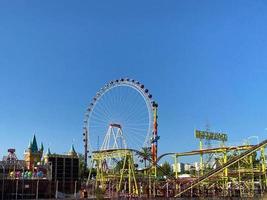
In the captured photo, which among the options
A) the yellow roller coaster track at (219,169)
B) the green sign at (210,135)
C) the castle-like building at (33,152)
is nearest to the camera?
the yellow roller coaster track at (219,169)

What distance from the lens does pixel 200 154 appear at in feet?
339

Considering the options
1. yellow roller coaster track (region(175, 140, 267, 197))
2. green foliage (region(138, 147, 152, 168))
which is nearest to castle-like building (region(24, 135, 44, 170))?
green foliage (region(138, 147, 152, 168))

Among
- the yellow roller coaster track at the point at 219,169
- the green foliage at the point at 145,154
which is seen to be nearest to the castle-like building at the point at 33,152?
the green foliage at the point at 145,154

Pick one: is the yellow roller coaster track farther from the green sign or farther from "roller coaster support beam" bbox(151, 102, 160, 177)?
the green sign

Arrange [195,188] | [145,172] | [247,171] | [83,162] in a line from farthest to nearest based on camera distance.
Result: [83,162]
[145,172]
[247,171]
[195,188]

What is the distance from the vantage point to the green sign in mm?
119188

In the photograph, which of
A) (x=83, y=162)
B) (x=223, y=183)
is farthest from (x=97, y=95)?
(x=83, y=162)

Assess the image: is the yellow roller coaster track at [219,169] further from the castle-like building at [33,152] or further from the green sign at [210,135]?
the castle-like building at [33,152]

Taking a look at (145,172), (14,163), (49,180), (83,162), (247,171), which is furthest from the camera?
(83,162)

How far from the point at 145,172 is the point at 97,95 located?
70.1 ft

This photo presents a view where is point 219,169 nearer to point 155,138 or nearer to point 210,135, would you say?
point 155,138

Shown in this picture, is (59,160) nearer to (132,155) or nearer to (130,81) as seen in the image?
(132,155)

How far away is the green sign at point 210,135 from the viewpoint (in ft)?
391

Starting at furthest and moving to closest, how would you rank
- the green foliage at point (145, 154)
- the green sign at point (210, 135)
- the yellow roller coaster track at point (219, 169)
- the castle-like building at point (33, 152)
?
the castle-like building at point (33, 152)
the green sign at point (210, 135)
the green foliage at point (145, 154)
the yellow roller coaster track at point (219, 169)
